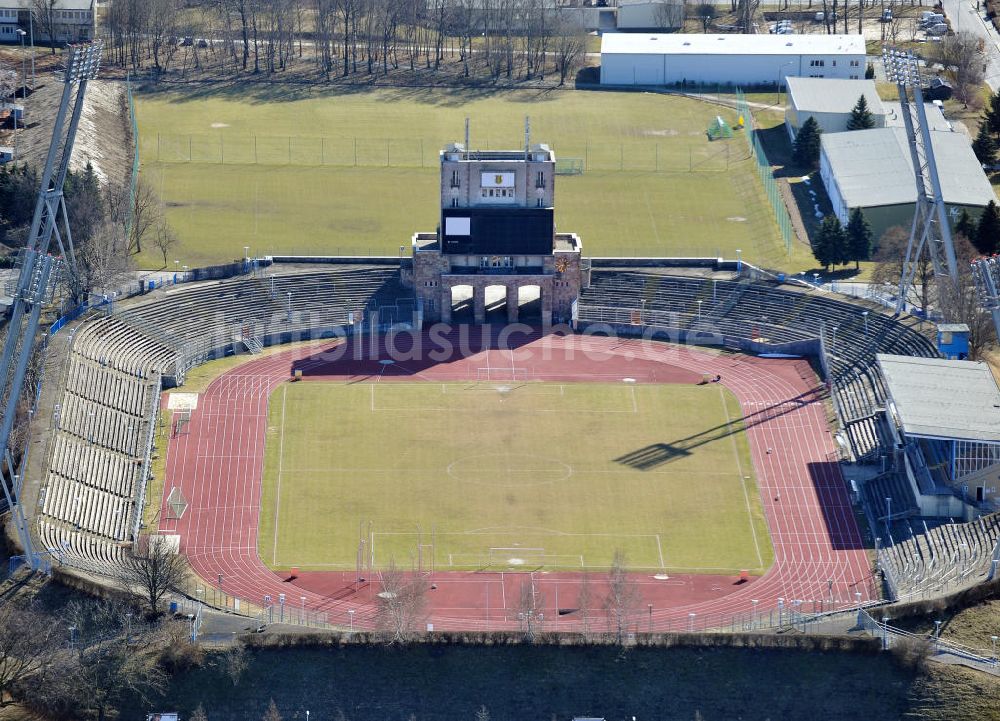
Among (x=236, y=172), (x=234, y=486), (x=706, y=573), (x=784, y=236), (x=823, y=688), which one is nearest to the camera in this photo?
(x=823, y=688)

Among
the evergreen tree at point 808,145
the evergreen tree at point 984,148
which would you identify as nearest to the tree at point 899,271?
the evergreen tree at point 808,145

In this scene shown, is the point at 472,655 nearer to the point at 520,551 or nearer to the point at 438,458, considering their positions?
the point at 520,551

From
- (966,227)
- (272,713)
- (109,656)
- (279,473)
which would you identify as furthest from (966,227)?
(109,656)

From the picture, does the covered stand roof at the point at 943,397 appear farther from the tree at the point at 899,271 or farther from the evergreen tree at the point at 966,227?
the evergreen tree at the point at 966,227

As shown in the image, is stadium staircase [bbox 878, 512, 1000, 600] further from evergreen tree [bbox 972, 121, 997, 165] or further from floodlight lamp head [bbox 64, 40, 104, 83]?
evergreen tree [bbox 972, 121, 997, 165]

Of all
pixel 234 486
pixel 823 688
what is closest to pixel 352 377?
pixel 234 486
